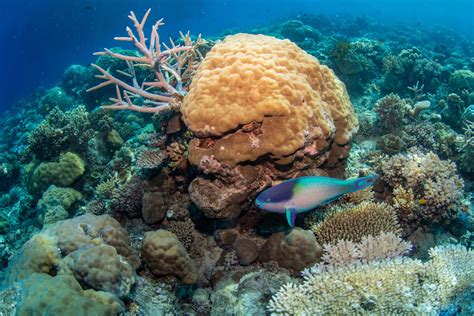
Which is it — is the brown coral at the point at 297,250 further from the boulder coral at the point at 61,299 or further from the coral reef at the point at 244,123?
the boulder coral at the point at 61,299

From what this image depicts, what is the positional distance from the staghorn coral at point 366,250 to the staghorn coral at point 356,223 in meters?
0.31

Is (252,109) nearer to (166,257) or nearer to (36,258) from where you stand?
(166,257)

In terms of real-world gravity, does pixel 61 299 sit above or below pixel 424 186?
above

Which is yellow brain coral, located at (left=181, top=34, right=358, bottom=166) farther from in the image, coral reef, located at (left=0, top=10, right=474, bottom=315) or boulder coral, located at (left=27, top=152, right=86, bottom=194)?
boulder coral, located at (left=27, top=152, right=86, bottom=194)

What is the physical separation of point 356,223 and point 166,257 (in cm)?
261

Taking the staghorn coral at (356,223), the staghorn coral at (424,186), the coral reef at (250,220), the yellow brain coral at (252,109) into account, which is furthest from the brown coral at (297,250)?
the staghorn coral at (424,186)

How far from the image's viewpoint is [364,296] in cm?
282

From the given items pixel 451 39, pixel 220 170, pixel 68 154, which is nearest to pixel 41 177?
pixel 68 154

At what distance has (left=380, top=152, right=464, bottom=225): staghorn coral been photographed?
4391 mm

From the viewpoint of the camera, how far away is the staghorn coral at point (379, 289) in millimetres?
2832

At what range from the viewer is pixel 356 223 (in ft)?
13.4

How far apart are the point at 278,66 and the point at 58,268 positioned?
359cm

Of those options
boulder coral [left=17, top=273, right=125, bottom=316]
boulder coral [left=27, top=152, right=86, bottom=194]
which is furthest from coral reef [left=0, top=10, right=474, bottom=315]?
boulder coral [left=27, top=152, right=86, bottom=194]

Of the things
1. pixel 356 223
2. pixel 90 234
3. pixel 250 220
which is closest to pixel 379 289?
pixel 356 223
